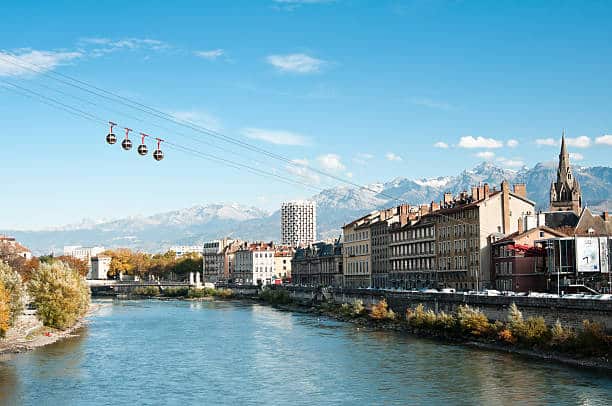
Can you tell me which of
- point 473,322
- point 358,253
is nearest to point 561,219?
point 473,322

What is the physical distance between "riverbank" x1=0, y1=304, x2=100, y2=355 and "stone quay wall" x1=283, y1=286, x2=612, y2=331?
120ft

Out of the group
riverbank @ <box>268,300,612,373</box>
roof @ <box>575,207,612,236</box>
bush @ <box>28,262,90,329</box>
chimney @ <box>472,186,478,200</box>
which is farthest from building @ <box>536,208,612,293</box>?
bush @ <box>28,262,90,329</box>

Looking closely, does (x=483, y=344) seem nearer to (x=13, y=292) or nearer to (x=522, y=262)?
(x=522, y=262)

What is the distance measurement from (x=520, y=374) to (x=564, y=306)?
9.28 metres

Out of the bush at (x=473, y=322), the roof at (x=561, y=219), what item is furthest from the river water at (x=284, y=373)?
the roof at (x=561, y=219)

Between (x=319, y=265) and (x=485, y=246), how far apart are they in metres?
77.2

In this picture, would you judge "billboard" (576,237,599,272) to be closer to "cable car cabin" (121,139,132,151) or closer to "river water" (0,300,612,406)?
"river water" (0,300,612,406)

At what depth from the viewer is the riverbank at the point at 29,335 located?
219 ft

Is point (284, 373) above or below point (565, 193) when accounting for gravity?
below

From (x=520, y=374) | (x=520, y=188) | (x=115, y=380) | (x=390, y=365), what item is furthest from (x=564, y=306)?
(x=520, y=188)

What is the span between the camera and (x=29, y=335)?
74.6 metres

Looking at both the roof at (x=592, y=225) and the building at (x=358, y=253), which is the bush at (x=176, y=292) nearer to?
the building at (x=358, y=253)

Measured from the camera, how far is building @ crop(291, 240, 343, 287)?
156m

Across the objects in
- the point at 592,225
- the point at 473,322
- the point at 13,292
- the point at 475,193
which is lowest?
the point at 473,322
